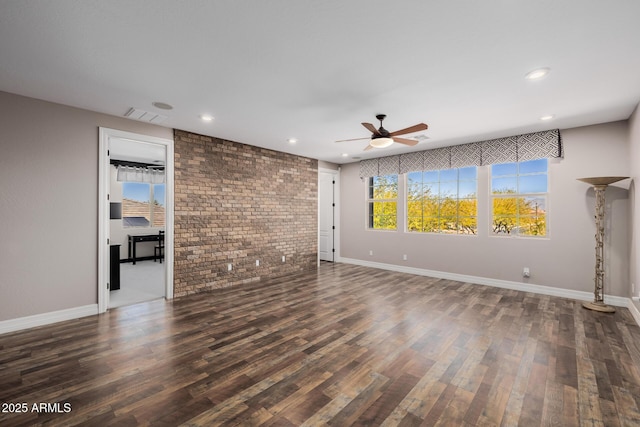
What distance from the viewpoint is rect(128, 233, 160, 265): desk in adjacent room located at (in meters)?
7.48

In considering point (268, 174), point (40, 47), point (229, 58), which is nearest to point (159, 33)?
point (229, 58)

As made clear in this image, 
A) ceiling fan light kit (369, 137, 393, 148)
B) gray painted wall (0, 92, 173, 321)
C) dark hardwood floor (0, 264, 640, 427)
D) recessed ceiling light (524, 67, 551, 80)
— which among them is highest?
recessed ceiling light (524, 67, 551, 80)

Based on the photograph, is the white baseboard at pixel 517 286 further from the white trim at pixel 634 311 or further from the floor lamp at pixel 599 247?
the floor lamp at pixel 599 247

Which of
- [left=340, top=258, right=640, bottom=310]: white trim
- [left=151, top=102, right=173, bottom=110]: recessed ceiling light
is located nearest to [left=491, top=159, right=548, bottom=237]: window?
[left=340, top=258, right=640, bottom=310]: white trim

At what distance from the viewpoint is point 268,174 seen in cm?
580

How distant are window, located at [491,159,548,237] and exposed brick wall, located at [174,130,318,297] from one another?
376 cm

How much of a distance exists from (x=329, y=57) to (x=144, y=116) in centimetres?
288

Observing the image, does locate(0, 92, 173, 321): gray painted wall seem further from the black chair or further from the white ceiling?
the black chair

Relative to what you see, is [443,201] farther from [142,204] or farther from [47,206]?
[142,204]

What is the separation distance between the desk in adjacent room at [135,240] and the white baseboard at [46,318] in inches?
164

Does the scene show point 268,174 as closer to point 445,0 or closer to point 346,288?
point 346,288

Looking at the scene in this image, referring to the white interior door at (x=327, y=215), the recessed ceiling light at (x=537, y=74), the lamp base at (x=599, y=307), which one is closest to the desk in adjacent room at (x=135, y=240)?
the white interior door at (x=327, y=215)

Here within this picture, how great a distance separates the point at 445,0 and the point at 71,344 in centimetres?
433

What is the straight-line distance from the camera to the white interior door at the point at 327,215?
7691 millimetres
